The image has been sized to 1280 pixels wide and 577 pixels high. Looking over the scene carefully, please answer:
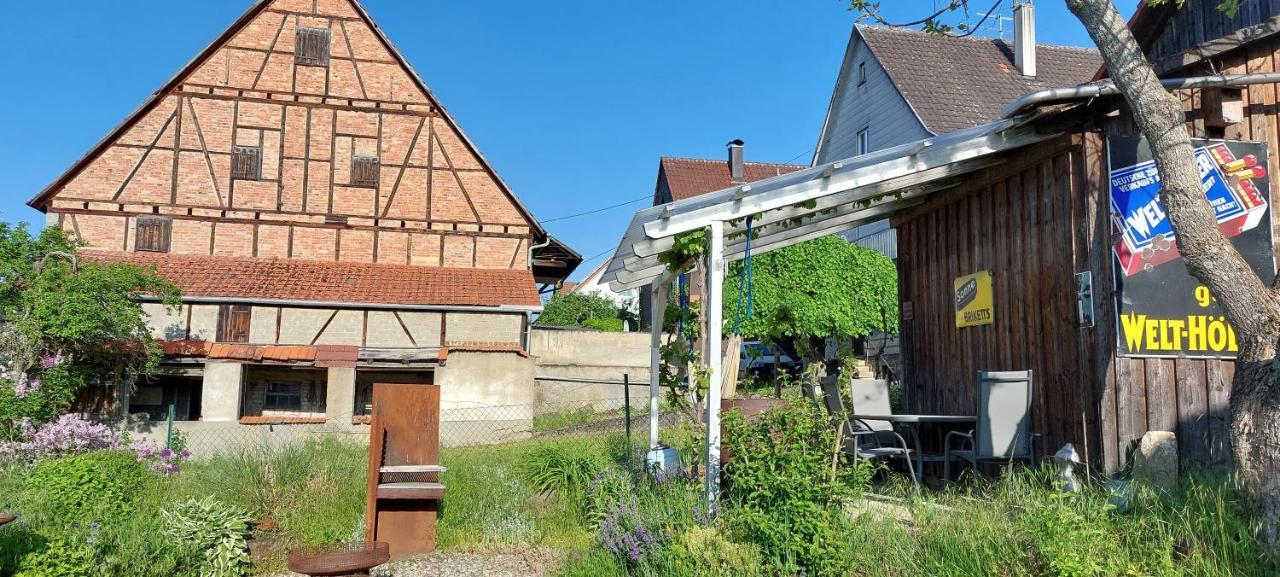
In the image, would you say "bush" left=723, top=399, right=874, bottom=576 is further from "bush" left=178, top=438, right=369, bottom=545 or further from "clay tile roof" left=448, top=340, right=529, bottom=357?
"clay tile roof" left=448, top=340, right=529, bottom=357

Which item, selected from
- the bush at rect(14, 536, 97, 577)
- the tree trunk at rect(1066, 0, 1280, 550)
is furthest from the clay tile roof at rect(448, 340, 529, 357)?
the tree trunk at rect(1066, 0, 1280, 550)

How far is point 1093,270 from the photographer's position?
601 cm

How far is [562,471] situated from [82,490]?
368cm

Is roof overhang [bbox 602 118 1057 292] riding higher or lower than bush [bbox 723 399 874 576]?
higher

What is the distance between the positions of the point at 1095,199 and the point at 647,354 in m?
17.6

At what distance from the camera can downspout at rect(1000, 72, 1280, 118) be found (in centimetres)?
558

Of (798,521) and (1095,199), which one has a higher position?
(1095,199)

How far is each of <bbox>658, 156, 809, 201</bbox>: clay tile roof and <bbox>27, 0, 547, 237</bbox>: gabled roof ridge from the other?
1113 cm

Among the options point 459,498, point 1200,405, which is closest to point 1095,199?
point 1200,405

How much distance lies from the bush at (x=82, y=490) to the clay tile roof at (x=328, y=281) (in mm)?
10564

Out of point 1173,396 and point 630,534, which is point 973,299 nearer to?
point 1173,396

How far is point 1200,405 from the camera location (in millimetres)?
5816

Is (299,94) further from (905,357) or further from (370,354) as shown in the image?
(905,357)

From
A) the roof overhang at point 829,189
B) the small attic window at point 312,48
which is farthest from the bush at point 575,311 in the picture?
the roof overhang at point 829,189
